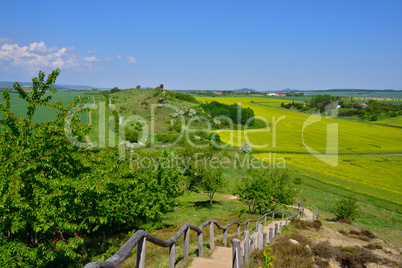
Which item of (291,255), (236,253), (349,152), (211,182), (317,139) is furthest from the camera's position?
(317,139)

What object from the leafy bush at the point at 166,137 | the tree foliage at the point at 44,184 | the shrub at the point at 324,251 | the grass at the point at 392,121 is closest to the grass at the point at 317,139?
the grass at the point at 392,121

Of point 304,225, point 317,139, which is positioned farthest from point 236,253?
point 317,139

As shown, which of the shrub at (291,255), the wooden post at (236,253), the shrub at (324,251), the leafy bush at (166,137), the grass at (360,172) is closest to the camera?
the wooden post at (236,253)

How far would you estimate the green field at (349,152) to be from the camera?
4522cm

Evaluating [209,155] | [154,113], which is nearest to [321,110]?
[154,113]

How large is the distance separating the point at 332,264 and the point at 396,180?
47203 millimetres

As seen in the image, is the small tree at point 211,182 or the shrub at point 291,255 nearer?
the shrub at point 291,255

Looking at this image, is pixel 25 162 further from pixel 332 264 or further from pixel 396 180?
pixel 396 180

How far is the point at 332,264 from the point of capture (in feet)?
33.4

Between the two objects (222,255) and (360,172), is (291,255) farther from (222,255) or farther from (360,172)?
A: (360,172)

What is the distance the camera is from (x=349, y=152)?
67.4 meters

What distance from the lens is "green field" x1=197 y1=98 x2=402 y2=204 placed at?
45219 mm

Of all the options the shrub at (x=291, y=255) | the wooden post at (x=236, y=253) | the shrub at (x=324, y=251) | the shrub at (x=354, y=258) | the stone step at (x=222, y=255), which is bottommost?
the shrub at (x=354, y=258)

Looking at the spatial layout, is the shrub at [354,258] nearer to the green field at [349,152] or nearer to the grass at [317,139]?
the green field at [349,152]
